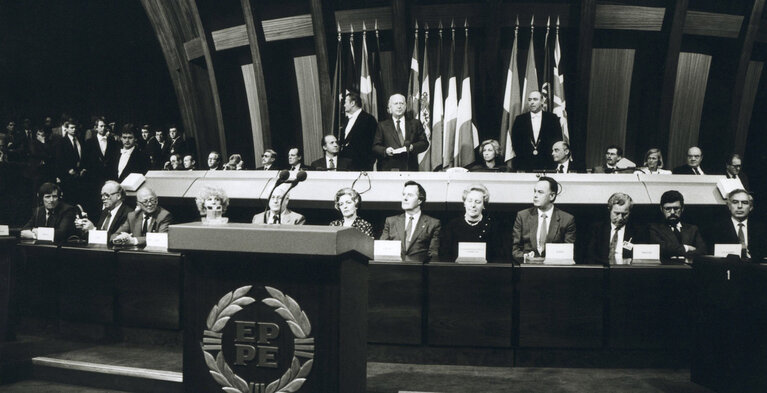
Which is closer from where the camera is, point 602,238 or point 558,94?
point 602,238

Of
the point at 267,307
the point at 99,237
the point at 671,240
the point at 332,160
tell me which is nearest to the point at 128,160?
the point at 332,160

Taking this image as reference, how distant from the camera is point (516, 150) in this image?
20.8 feet

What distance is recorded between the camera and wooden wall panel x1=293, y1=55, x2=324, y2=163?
862 cm

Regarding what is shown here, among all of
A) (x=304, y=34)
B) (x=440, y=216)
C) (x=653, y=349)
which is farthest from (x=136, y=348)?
(x=304, y=34)

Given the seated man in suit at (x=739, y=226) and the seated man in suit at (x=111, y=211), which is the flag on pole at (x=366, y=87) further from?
the seated man in suit at (x=739, y=226)

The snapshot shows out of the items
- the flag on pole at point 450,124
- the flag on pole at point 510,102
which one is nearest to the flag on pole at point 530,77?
the flag on pole at point 510,102

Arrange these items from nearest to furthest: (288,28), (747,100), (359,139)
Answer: (359,139)
(747,100)
(288,28)

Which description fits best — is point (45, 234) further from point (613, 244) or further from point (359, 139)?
point (613, 244)

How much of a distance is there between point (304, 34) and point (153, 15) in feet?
9.60

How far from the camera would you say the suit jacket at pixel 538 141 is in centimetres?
621

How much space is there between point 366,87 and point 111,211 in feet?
13.5

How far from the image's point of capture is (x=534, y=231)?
405 cm

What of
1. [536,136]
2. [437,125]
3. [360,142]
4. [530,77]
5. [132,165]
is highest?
[530,77]

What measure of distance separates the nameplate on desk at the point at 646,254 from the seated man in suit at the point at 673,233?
1.81 ft
